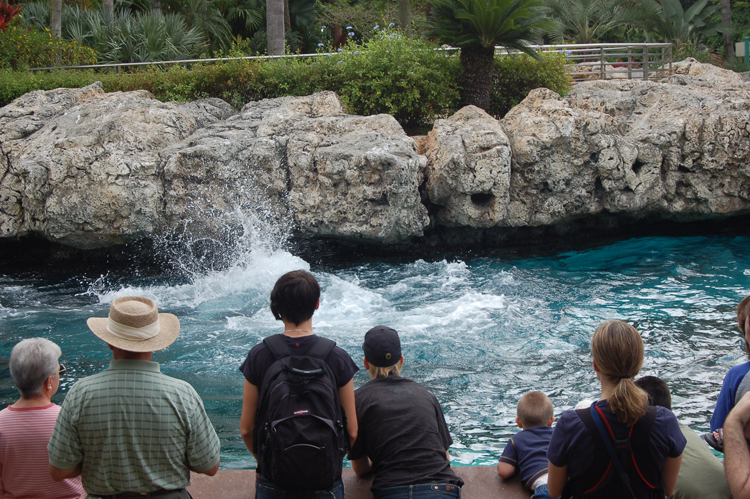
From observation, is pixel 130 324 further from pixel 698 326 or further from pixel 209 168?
pixel 209 168

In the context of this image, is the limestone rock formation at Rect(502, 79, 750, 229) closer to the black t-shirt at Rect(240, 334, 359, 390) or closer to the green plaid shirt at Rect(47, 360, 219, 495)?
the black t-shirt at Rect(240, 334, 359, 390)

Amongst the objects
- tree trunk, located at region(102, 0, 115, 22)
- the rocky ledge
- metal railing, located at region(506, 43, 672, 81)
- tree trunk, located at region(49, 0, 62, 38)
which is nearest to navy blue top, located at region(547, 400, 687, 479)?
the rocky ledge

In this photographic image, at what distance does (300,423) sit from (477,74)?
10.0 meters

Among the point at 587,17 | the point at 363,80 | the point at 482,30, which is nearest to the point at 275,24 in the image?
the point at 363,80

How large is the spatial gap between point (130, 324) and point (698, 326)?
22.0ft

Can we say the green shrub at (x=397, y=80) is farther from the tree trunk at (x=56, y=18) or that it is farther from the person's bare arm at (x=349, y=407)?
the tree trunk at (x=56, y=18)

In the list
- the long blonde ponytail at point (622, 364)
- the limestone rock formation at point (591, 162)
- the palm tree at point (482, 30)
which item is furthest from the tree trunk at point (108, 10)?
the long blonde ponytail at point (622, 364)

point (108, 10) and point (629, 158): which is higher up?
point (108, 10)

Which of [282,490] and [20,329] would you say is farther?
[20,329]

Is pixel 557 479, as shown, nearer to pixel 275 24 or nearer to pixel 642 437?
pixel 642 437

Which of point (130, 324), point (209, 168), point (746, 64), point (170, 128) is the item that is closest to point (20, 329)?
point (209, 168)

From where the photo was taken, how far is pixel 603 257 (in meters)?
10.4

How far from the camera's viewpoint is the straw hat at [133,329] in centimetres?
253

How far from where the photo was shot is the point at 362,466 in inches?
127
